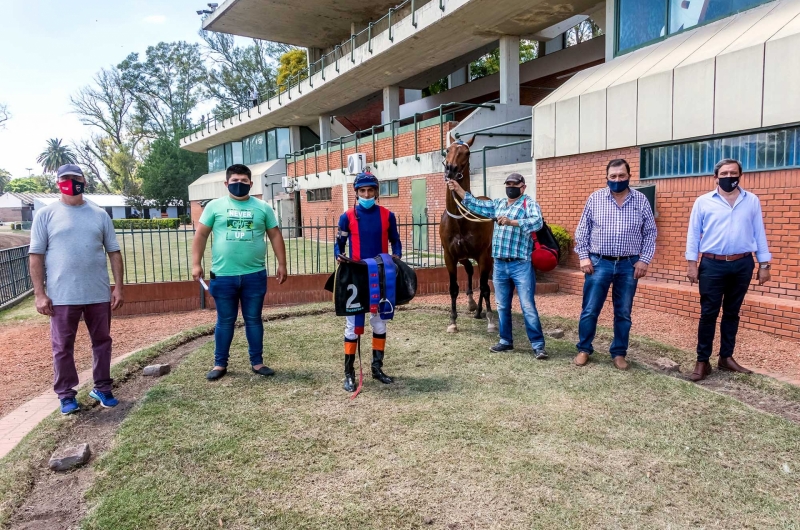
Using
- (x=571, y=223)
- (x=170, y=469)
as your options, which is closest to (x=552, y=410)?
(x=170, y=469)

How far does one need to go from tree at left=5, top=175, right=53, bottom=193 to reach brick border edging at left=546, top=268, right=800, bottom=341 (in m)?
137

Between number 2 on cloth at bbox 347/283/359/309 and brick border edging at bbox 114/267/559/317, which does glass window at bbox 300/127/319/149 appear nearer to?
brick border edging at bbox 114/267/559/317

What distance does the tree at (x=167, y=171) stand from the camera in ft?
166

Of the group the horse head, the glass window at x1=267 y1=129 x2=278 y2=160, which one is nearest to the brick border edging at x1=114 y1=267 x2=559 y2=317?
the horse head

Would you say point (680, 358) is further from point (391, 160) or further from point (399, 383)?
point (391, 160)

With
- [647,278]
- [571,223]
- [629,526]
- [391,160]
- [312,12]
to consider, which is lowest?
[629,526]

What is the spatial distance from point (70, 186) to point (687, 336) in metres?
6.86

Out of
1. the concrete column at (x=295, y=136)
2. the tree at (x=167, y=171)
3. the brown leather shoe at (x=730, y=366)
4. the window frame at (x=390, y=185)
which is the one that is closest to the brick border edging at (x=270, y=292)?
the brown leather shoe at (x=730, y=366)

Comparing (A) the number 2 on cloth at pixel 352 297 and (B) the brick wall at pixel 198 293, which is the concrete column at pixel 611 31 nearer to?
(B) the brick wall at pixel 198 293

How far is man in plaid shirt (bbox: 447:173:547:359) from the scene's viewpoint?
5.58 metres

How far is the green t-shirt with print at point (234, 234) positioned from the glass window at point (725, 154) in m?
6.31

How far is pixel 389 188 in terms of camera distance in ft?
62.6

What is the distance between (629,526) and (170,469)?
272 cm

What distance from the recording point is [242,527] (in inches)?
110
